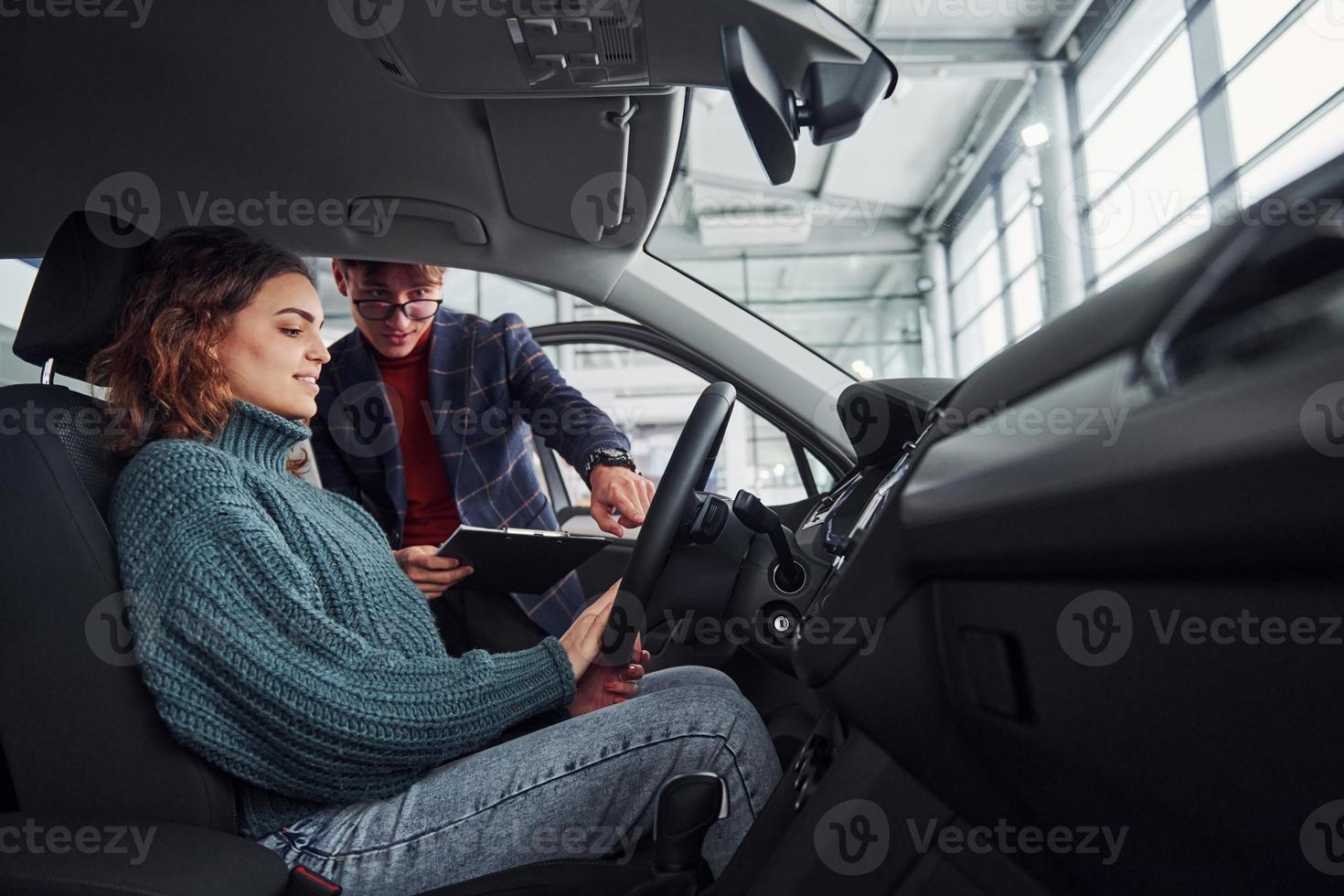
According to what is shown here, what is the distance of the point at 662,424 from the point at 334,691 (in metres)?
1.45

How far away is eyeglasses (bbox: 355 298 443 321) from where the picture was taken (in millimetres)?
1615

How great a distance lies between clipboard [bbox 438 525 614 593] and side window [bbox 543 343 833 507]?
110 millimetres

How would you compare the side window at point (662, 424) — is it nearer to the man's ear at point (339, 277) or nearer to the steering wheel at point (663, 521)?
the steering wheel at point (663, 521)

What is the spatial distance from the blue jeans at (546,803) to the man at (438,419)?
2.14 ft

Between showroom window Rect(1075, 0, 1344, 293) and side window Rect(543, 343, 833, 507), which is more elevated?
showroom window Rect(1075, 0, 1344, 293)

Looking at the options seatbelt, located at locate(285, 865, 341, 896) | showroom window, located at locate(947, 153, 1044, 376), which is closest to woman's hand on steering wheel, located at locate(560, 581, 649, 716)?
seatbelt, located at locate(285, 865, 341, 896)

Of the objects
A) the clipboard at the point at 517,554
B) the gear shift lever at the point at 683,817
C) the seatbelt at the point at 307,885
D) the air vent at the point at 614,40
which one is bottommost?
the seatbelt at the point at 307,885

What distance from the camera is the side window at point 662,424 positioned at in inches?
59.7

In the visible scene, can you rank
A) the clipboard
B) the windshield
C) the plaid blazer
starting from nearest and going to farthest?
the windshield, the clipboard, the plaid blazer

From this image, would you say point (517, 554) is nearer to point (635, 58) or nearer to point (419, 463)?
point (419, 463)

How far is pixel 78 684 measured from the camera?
2.64ft

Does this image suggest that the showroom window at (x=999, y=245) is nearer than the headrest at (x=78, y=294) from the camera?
No

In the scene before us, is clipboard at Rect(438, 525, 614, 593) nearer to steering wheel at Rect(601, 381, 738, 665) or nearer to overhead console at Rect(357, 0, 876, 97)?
steering wheel at Rect(601, 381, 738, 665)

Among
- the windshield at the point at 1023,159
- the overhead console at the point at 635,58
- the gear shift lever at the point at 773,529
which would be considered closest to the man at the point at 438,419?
the windshield at the point at 1023,159
